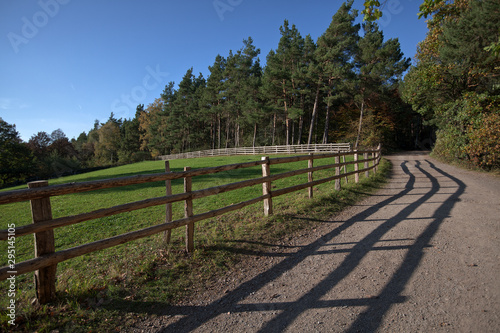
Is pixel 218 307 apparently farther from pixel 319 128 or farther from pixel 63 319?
pixel 319 128

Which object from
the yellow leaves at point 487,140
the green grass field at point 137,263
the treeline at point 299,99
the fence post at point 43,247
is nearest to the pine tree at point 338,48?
the treeline at point 299,99

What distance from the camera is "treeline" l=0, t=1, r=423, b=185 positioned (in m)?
31.3

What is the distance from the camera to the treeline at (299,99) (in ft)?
103

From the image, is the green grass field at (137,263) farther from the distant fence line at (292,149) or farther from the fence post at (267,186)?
the distant fence line at (292,149)

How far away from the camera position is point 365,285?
118 inches

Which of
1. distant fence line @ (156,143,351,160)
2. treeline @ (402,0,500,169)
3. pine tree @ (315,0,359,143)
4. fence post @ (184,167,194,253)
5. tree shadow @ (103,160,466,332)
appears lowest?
tree shadow @ (103,160,466,332)

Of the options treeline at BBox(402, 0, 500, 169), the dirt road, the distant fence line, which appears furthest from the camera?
the distant fence line

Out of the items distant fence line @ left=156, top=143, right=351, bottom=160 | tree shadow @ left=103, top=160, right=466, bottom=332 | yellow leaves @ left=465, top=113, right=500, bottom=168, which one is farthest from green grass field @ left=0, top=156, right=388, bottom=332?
distant fence line @ left=156, top=143, right=351, bottom=160

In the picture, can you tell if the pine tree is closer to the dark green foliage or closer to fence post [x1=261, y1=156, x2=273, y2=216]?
fence post [x1=261, y1=156, x2=273, y2=216]

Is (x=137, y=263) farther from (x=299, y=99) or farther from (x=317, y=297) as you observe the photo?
(x=299, y=99)

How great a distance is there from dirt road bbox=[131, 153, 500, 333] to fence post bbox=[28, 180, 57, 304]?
1.24 m

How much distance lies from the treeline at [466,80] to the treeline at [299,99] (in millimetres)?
11787

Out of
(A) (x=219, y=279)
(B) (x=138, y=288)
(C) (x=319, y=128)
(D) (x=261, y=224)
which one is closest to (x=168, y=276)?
(B) (x=138, y=288)

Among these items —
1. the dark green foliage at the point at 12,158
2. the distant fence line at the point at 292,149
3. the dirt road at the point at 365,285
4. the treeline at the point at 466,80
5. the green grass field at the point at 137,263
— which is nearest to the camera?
the dirt road at the point at 365,285
